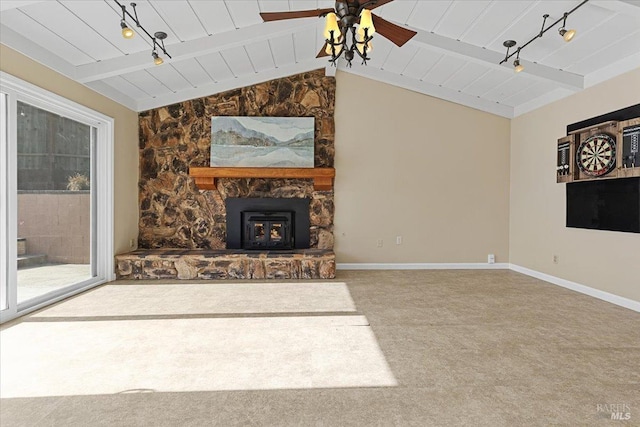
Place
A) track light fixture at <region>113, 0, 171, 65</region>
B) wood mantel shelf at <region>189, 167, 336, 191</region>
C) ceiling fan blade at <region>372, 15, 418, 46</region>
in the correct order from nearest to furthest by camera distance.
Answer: ceiling fan blade at <region>372, 15, 418, 46</region>
track light fixture at <region>113, 0, 171, 65</region>
wood mantel shelf at <region>189, 167, 336, 191</region>

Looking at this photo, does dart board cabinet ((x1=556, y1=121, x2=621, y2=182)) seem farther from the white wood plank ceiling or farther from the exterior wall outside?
the exterior wall outside

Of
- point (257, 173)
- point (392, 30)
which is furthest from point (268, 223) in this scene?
point (392, 30)

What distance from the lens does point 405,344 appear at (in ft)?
9.62

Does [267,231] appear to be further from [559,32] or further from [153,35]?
[559,32]

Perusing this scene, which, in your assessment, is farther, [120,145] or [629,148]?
[120,145]

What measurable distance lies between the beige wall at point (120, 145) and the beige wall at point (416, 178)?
128 inches

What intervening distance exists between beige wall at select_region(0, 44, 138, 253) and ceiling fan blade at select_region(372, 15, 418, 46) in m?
3.47

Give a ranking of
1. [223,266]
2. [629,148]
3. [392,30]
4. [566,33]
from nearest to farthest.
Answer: [392,30], [566,33], [629,148], [223,266]

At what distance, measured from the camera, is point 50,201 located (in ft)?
13.7

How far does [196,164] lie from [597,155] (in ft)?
18.2

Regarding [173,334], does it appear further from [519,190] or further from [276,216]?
[519,190]

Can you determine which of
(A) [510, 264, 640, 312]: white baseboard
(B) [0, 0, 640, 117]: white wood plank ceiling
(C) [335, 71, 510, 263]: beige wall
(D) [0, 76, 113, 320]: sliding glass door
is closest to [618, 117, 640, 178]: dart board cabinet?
(B) [0, 0, 640, 117]: white wood plank ceiling

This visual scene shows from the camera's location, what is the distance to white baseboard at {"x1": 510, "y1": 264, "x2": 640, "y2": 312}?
13.2ft

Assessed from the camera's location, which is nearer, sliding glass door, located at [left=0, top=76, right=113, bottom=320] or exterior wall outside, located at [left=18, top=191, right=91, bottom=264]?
sliding glass door, located at [left=0, top=76, right=113, bottom=320]
